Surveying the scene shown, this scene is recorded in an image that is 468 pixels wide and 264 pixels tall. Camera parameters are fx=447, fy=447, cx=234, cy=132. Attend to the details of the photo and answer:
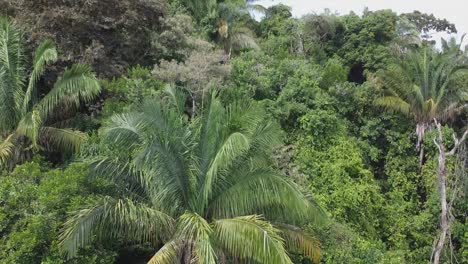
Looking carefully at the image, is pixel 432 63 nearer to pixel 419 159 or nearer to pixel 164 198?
pixel 419 159

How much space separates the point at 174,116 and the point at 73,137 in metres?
3.65

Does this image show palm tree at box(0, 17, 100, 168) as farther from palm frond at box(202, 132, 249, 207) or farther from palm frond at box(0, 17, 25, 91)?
palm frond at box(202, 132, 249, 207)

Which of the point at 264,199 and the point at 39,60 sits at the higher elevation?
the point at 39,60

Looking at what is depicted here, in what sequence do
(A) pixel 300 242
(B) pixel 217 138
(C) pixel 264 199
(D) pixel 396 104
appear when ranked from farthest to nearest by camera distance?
1. (D) pixel 396 104
2. (A) pixel 300 242
3. (B) pixel 217 138
4. (C) pixel 264 199

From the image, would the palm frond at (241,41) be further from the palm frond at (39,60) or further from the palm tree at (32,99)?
the palm frond at (39,60)

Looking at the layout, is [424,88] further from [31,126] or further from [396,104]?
[31,126]

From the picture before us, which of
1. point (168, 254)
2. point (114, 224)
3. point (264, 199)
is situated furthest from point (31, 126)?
point (264, 199)

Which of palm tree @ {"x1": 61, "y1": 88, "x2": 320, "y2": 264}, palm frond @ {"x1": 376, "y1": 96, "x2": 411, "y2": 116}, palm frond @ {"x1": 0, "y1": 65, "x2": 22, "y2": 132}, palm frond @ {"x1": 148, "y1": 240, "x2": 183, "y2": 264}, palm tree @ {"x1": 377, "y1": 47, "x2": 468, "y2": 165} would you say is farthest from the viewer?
palm frond @ {"x1": 376, "y1": 96, "x2": 411, "y2": 116}

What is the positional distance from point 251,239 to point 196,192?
1.53m

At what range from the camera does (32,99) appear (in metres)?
10.9

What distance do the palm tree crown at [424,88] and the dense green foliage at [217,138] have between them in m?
0.05

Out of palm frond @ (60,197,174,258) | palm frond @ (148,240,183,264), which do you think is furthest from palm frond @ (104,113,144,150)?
palm frond @ (148,240,183,264)

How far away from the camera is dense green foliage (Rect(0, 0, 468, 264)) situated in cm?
740

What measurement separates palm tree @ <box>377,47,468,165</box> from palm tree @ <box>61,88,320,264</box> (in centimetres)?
946
